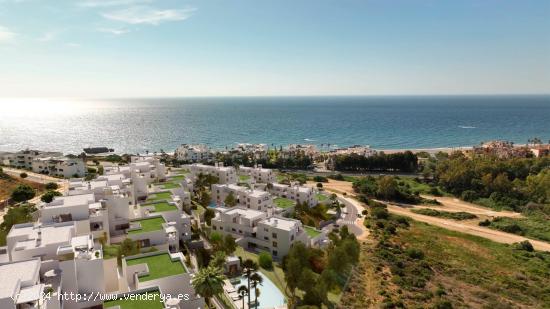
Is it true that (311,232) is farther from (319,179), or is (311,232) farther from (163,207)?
(319,179)

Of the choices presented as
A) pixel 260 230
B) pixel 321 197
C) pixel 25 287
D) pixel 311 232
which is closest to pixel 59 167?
pixel 260 230

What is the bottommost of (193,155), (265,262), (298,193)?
(265,262)

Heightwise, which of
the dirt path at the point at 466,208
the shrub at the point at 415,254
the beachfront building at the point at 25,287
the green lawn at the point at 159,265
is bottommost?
the dirt path at the point at 466,208

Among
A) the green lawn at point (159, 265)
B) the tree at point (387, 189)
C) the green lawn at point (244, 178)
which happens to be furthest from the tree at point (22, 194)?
the tree at point (387, 189)

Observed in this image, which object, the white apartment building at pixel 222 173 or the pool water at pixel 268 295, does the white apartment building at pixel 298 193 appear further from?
the pool water at pixel 268 295

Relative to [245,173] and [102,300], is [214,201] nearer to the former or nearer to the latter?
[245,173]
